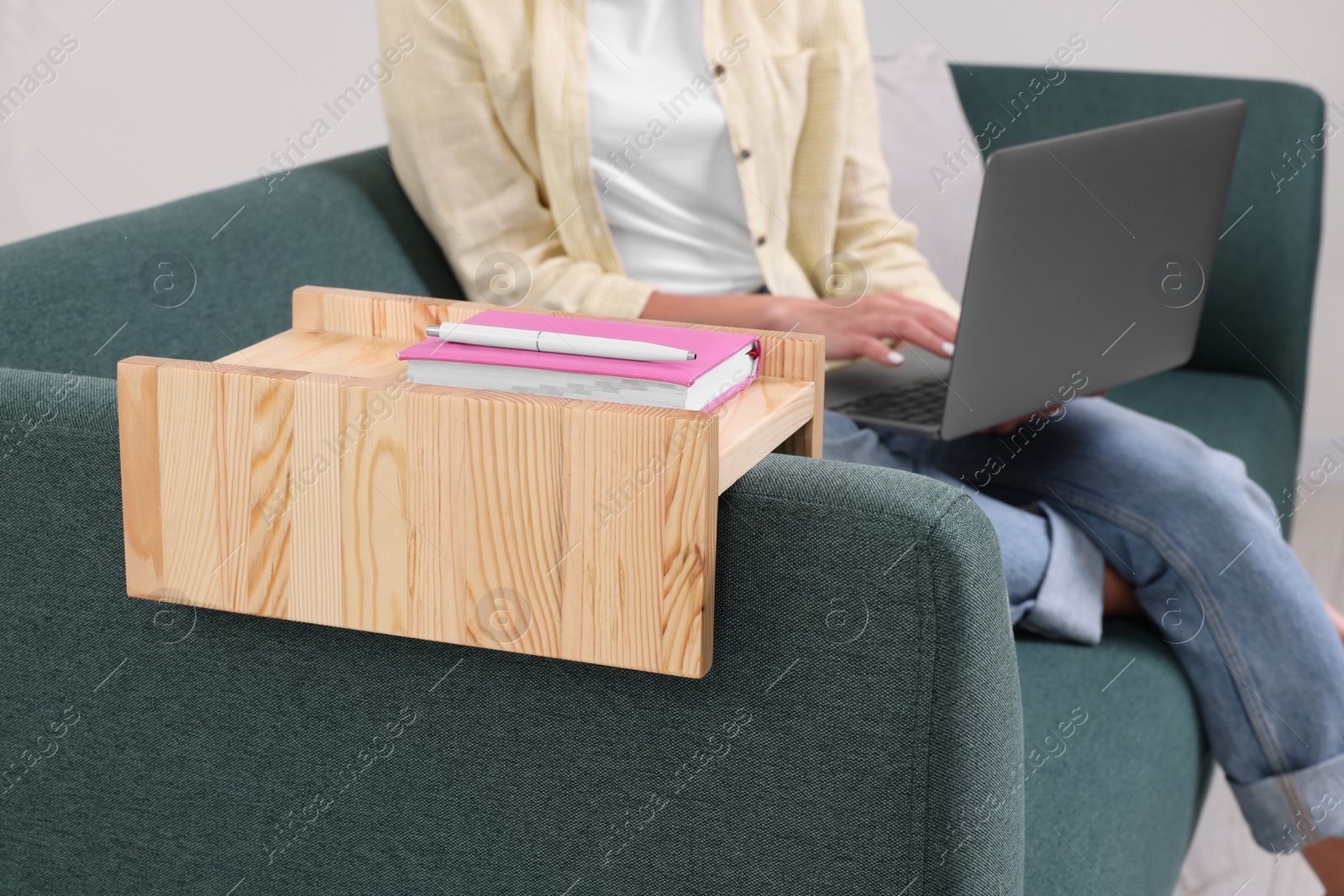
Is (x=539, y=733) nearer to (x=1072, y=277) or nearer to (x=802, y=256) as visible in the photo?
(x=1072, y=277)

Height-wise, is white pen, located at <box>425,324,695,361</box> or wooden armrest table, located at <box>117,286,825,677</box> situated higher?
white pen, located at <box>425,324,695,361</box>

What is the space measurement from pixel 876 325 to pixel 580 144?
0.40 m

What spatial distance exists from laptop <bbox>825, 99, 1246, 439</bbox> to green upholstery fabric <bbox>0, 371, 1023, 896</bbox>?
1.30 ft

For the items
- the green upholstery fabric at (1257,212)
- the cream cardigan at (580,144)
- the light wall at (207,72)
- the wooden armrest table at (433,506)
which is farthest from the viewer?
the light wall at (207,72)

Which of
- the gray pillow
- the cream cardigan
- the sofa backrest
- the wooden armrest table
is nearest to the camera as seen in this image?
the wooden armrest table

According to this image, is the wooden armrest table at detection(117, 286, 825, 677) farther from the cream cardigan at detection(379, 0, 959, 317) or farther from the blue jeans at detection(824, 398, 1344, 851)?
the cream cardigan at detection(379, 0, 959, 317)

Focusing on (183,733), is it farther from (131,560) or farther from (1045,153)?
(1045,153)

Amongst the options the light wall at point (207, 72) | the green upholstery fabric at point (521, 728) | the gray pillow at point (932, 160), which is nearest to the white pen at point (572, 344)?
the green upholstery fabric at point (521, 728)

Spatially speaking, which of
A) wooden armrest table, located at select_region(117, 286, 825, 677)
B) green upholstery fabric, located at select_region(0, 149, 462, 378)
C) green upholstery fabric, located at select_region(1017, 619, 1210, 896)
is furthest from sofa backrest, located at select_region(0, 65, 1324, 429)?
green upholstery fabric, located at select_region(1017, 619, 1210, 896)

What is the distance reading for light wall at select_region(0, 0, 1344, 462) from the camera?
83.4 inches

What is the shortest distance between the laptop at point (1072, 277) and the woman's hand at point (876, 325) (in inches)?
2.6

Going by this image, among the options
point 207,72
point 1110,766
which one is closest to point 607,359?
point 1110,766

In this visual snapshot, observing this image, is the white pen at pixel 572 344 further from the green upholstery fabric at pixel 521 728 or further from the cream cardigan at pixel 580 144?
the cream cardigan at pixel 580 144

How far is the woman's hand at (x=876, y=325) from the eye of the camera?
3.83 feet
